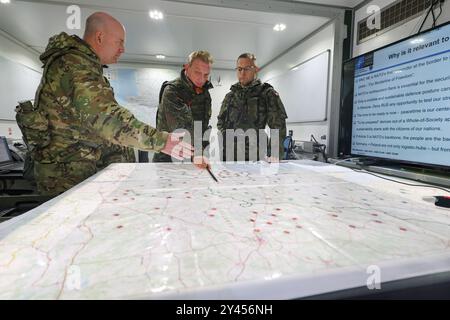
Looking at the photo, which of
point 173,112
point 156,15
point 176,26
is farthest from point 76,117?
point 176,26

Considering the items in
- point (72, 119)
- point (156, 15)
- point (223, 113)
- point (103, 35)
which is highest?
point (156, 15)

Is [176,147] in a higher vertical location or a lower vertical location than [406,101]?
lower

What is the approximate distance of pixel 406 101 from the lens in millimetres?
1268

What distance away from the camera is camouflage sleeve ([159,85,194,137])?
1.80 m

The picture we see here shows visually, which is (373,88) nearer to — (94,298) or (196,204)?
→ (196,204)

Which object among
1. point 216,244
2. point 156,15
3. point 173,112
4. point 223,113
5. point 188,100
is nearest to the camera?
point 216,244

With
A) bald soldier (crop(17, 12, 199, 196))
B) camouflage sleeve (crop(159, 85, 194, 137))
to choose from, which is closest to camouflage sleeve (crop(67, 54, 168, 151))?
bald soldier (crop(17, 12, 199, 196))

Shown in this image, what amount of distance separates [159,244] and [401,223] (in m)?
0.57

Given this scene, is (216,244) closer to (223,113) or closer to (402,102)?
(402,102)

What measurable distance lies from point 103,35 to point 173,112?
69 centimetres

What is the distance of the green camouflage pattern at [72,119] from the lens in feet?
3.26

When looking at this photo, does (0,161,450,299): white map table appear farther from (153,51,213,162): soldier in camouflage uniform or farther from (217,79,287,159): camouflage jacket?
(217,79,287,159): camouflage jacket
